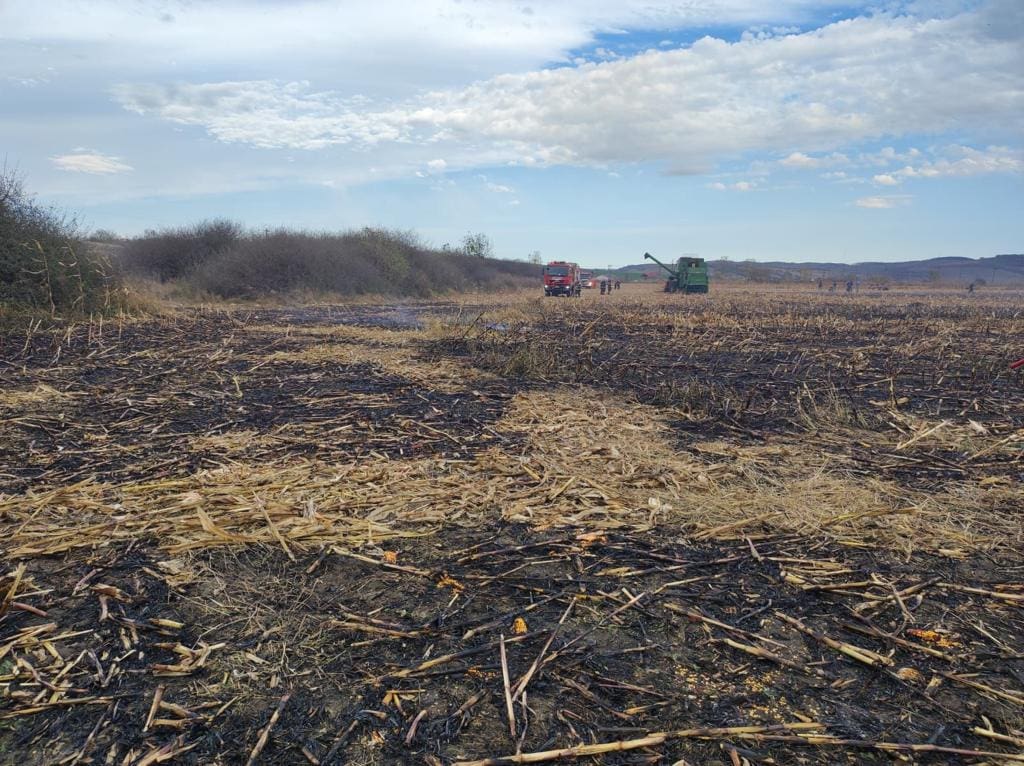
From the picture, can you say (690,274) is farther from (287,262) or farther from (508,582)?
(508,582)

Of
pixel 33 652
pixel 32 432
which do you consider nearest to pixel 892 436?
pixel 33 652

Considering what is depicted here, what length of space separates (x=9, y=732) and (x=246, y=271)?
30576 mm

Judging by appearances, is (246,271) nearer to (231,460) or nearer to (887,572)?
(231,460)

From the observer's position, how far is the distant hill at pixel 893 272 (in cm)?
8600

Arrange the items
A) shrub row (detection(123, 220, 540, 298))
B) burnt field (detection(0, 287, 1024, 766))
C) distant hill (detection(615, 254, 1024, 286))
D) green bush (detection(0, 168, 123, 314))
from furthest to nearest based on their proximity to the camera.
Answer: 1. distant hill (detection(615, 254, 1024, 286))
2. shrub row (detection(123, 220, 540, 298))
3. green bush (detection(0, 168, 123, 314))
4. burnt field (detection(0, 287, 1024, 766))

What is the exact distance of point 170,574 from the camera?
10.9 ft

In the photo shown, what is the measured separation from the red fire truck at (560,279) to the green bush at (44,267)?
2753 cm

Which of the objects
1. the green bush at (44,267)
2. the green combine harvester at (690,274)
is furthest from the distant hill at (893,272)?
the green bush at (44,267)

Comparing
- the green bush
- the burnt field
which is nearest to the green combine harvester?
the green bush

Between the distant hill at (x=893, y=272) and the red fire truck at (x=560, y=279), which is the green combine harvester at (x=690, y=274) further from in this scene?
the distant hill at (x=893, y=272)

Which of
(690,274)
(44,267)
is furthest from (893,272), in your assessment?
(44,267)

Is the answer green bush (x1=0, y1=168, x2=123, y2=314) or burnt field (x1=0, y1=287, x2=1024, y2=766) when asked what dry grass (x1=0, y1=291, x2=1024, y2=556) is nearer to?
burnt field (x1=0, y1=287, x2=1024, y2=766)

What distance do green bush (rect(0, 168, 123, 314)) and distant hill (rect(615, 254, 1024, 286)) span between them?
7464 cm

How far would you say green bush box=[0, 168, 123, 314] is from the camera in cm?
1491
